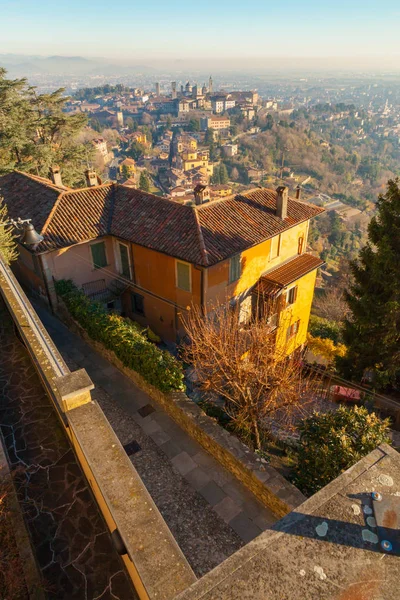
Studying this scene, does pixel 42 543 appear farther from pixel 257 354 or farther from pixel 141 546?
pixel 257 354

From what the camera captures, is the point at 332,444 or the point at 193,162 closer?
the point at 332,444

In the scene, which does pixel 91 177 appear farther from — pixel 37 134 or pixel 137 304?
pixel 37 134

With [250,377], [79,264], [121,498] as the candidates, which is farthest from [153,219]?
[121,498]

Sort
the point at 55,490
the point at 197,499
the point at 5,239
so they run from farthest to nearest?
the point at 5,239 < the point at 197,499 < the point at 55,490

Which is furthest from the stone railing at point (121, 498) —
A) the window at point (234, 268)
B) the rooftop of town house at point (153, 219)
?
the window at point (234, 268)

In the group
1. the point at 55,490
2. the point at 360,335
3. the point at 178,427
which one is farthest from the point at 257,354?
the point at 360,335

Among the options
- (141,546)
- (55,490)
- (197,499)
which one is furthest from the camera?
(197,499)
